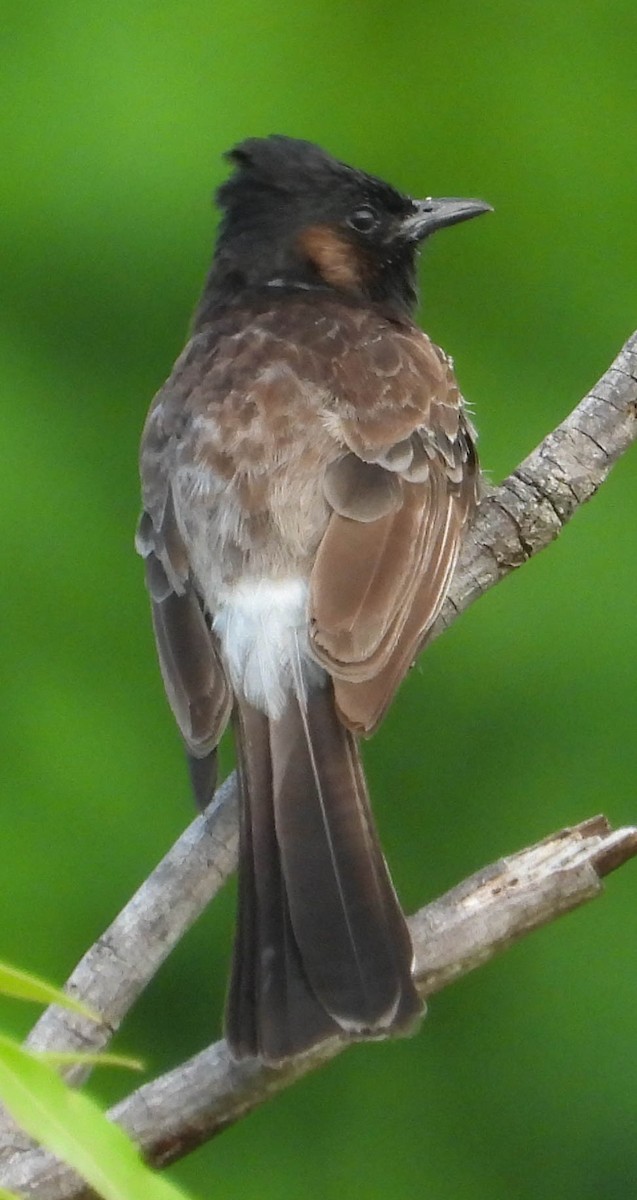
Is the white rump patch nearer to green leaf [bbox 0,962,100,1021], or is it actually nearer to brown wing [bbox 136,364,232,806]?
brown wing [bbox 136,364,232,806]

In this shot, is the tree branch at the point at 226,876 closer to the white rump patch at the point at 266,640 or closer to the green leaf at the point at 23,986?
the white rump patch at the point at 266,640

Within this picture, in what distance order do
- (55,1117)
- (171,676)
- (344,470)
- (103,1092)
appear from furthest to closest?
1. (103,1092)
2. (344,470)
3. (171,676)
4. (55,1117)

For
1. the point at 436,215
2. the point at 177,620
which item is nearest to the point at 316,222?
the point at 436,215

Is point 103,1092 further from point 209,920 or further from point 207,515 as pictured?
point 207,515

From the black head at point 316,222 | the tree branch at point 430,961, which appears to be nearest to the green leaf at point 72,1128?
the tree branch at point 430,961

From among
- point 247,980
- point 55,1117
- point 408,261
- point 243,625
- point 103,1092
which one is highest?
point 55,1117

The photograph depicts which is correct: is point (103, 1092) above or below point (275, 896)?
below

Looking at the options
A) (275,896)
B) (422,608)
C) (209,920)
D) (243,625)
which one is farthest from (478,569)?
(209,920)
